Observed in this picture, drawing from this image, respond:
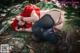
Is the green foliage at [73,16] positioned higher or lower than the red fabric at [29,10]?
lower

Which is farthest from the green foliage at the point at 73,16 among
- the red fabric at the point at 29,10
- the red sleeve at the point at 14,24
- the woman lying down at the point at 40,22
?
the red sleeve at the point at 14,24

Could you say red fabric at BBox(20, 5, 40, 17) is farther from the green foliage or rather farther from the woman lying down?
the green foliage

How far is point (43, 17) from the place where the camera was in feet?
5.82

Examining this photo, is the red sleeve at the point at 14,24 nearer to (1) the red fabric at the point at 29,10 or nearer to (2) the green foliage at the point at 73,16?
(1) the red fabric at the point at 29,10

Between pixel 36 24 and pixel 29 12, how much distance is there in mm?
110

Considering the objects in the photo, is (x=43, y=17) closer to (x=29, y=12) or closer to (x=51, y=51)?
(x=29, y=12)

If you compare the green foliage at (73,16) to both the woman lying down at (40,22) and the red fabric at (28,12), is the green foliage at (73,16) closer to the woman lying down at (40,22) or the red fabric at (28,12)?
the woman lying down at (40,22)

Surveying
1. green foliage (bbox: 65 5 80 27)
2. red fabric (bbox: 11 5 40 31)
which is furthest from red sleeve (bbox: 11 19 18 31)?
green foliage (bbox: 65 5 80 27)

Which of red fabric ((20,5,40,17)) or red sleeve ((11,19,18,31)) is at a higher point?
red fabric ((20,5,40,17))

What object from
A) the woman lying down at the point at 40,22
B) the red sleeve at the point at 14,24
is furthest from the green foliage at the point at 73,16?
the red sleeve at the point at 14,24

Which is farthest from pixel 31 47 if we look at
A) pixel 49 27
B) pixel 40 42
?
pixel 49 27

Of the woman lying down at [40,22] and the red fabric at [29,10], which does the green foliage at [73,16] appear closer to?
the woman lying down at [40,22]

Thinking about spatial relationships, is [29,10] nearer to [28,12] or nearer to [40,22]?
[28,12]

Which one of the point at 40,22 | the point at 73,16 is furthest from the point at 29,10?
the point at 73,16
